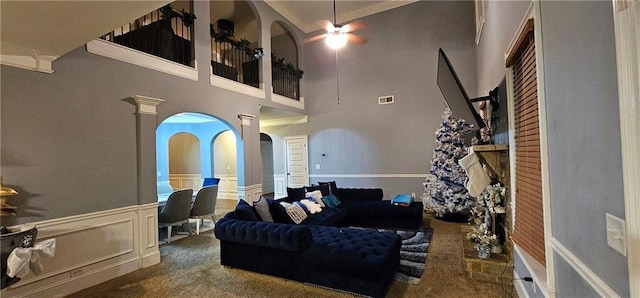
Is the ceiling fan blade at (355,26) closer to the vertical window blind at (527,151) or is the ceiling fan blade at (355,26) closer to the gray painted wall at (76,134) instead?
the gray painted wall at (76,134)

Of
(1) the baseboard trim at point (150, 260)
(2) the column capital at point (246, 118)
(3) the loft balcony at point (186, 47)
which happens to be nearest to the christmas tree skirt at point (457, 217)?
(2) the column capital at point (246, 118)

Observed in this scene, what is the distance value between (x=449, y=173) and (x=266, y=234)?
3924 millimetres

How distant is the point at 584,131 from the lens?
1.20 m

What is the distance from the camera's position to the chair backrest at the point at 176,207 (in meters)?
4.44

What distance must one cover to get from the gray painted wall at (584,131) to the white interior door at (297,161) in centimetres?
672

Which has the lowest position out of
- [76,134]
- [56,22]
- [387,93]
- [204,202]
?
[204,202]

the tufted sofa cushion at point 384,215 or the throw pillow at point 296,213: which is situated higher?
the throw pillow at point 296,213

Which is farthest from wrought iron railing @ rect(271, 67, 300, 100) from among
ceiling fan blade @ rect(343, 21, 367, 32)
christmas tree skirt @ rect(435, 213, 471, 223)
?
christmas tree skirt @ rect(435, 213, 471, 223)

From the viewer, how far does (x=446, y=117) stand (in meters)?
5.63

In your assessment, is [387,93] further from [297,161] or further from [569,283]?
[569,283]

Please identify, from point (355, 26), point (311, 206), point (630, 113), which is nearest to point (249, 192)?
point (311, 206)

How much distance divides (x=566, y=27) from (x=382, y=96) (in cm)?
598

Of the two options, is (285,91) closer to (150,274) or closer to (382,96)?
(382,96)

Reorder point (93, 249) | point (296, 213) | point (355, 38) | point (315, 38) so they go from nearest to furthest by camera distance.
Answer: point (93, 249), point (296, 213), point (355, 38), point (315, 38)
